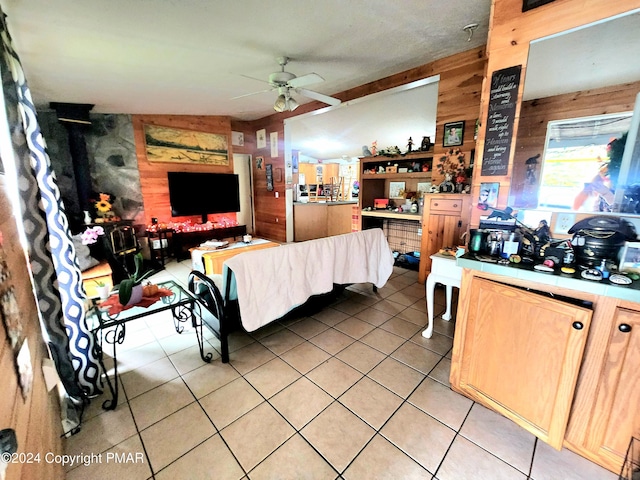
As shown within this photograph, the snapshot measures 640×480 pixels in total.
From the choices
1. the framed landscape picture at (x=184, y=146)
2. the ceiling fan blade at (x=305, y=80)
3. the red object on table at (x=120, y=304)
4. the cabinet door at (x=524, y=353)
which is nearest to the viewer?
the cabinet door at (x=524, y=353)

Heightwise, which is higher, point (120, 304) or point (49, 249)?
point (49, 249)

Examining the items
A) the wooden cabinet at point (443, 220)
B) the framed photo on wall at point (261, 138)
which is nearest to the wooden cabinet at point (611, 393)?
the wooden cabinet at point (443, 220)

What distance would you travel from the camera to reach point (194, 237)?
4.80m

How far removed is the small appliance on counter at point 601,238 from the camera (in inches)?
46.9

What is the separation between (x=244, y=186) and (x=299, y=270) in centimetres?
454

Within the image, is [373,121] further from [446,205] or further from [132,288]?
[132,288]

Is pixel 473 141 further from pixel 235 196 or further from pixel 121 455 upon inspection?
pixel 235 196

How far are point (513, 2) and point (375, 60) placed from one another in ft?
6.06

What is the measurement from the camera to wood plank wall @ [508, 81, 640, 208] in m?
1.67

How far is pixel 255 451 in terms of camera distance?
1283 mm

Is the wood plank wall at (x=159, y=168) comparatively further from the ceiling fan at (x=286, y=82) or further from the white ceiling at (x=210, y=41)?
the ceiling fan at (x=286, y=82)

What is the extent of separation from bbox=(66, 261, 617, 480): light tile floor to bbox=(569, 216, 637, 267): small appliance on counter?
963 millimetres

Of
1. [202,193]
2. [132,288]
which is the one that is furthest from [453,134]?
[202,193]

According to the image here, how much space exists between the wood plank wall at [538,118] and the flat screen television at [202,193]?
15.6ft
